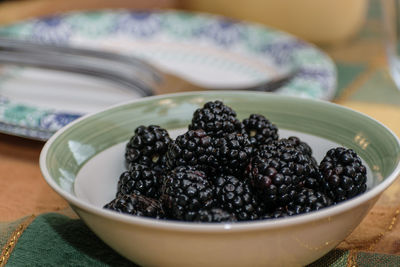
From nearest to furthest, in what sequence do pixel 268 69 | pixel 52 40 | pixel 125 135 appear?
1. pixel 125 135
2. pixel 268 69
3. pixel 52 40

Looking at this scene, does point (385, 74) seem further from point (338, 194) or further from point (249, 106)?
point (338, 194)

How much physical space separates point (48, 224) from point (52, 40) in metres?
0.91

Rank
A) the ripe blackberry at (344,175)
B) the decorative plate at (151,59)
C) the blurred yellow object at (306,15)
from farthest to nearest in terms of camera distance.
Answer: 1. the blurred yellow object at (306,15)
2. the decorative plate at (151,59)
3. the ripe blackberry at (344,175)

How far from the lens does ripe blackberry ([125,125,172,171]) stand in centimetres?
71

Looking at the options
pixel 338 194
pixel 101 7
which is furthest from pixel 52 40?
pixel 338 194

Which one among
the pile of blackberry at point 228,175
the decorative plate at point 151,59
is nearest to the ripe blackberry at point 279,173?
the pile of blackberry at point 228,175

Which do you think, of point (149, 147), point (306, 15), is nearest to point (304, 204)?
point (149, 147)

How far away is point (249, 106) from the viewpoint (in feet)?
2.64

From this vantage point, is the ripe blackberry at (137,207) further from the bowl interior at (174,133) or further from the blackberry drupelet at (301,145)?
the blackberry drupelet at (301,145)

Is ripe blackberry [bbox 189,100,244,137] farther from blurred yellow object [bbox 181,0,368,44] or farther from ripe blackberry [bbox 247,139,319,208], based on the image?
blurred yellow object [bbox 181,0,368,44]

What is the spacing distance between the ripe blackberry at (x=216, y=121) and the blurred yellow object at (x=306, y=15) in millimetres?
958

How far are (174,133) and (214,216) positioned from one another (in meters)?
0.27

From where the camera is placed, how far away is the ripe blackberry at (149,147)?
705 millimetres

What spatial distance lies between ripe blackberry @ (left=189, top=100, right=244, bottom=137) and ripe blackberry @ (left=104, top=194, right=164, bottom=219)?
0.46 feet
